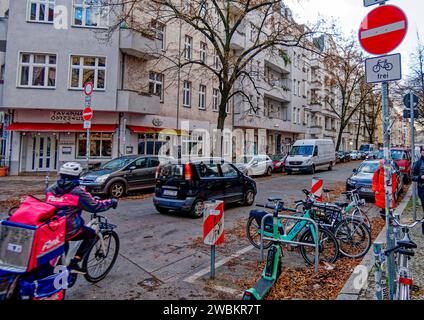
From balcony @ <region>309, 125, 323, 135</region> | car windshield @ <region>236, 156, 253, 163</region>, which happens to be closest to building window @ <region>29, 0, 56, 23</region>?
car windshield @ <region>236, 156, 253, 163</region>

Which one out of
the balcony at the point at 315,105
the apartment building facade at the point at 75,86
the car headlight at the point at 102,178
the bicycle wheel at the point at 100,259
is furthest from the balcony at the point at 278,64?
the bicycle wheel at the point at 100,259

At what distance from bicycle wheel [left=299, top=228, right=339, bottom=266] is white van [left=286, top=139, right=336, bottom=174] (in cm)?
1761

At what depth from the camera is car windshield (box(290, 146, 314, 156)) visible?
2341cm

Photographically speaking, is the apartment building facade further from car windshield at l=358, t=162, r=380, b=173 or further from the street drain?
the street drain

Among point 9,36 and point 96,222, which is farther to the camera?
point 9,36

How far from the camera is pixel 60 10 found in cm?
1919

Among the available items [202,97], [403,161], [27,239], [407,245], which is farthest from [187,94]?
[407,245]

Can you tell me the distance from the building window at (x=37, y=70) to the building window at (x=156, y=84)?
657 cm

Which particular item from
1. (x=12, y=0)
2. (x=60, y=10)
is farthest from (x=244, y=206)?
(x=12, y=0)

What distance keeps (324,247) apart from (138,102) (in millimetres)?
16801

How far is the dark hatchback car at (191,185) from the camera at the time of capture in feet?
27.3

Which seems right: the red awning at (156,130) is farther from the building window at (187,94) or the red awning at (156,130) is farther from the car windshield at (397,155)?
the car windshield at (397,155)
